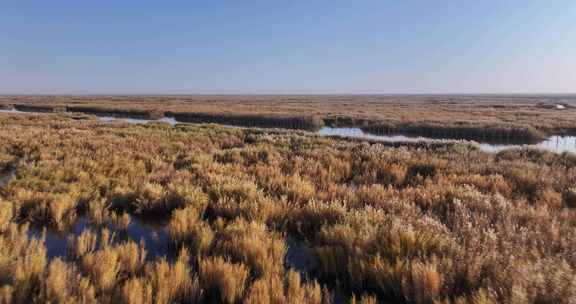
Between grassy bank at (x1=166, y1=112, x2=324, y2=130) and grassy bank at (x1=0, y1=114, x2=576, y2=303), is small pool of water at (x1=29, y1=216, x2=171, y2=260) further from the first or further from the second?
grassy bank at (x1=166, y1=112, x2=324, y2=130)

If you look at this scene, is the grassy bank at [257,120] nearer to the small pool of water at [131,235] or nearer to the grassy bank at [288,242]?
the grassy bank at [288,242]

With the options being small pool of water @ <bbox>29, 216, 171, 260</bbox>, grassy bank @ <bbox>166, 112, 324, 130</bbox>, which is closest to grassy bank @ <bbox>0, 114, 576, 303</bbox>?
small pool of water @ <bbox>29, 216, 171, 260</bbox>

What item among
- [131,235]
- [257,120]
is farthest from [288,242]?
[257,120]

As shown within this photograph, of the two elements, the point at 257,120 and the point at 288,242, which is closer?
the point at 288,242

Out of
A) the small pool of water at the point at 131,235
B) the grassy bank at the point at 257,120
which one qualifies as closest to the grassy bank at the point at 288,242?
the small pool of water at the point at 131,235

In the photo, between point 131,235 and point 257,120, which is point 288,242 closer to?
point 131,235
